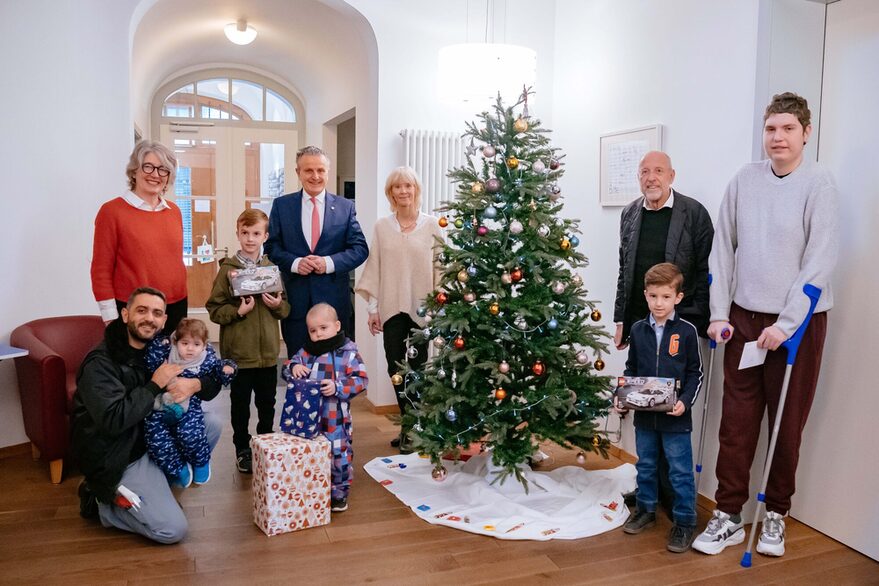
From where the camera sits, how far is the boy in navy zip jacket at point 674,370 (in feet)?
9.95

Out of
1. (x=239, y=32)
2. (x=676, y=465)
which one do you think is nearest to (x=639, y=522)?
(x=676, y=465)

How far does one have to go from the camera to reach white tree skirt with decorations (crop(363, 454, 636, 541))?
10.3 feet

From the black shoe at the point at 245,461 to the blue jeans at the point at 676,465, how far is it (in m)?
1.90

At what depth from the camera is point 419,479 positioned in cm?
368

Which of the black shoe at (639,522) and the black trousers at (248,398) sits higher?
the black trousers at (248,398)

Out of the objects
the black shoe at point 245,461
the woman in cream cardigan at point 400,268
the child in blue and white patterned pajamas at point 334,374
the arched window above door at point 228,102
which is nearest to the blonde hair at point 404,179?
the woman in cream cardigan at point 400,268

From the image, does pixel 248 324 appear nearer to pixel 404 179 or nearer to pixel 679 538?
pixel 404 179

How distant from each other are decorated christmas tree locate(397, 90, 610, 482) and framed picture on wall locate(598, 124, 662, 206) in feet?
2.63

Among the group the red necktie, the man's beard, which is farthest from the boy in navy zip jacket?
the man's beard

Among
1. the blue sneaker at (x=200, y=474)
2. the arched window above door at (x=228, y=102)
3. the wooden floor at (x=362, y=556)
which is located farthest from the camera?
the arched window above door at (x=228, y=102)

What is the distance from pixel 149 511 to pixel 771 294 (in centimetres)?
257

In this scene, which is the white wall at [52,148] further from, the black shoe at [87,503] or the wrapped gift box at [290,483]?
the wrapped gift box at [290,483]

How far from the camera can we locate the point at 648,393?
9.82 ft

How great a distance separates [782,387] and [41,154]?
3.89 metres
